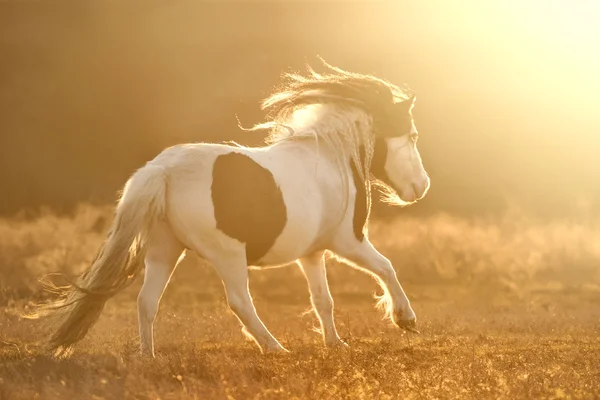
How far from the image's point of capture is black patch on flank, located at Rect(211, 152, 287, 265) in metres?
8.48

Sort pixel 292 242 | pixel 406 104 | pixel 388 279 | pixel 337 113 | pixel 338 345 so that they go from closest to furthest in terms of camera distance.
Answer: pixel 292 242 < pixel 338 345 < pixel 388 279 < pixel 337 113 < pixel 406 104

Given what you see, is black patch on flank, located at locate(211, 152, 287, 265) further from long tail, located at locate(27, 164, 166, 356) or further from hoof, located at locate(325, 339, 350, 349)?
hoof, located at locate(325, 339, 350, 349)

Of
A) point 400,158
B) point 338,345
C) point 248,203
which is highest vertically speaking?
point 248,203

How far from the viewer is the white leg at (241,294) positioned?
8.55 metres

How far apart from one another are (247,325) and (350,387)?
2.12 metres

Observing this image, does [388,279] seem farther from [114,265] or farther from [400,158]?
[114,265]

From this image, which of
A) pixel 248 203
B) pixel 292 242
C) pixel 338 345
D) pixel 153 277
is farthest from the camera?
pixel 338 345

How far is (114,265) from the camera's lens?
842 centimetres

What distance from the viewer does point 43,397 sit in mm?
6566

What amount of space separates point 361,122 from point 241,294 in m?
2.76

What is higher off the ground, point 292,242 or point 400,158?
point 400,158

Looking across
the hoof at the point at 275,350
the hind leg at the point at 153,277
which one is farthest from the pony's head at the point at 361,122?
the hoof at the point at 275,350

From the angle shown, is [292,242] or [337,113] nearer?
[292,242]

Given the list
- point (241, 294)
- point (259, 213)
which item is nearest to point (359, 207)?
point (259, 213)
